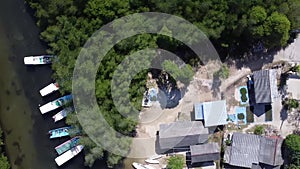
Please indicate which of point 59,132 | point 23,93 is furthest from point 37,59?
point 59,132

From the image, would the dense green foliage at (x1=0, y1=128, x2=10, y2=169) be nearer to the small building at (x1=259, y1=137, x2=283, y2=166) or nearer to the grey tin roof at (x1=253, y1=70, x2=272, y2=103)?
the small building at (x1=259, y1=137, x2=283, y2=166)

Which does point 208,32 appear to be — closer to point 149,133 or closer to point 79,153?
point 149,133

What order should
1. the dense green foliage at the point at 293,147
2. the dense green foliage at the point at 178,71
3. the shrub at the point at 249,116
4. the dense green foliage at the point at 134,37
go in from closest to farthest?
the dense green foliage at the point at 134,37
the dense green foliage at the point at 178,71
the dense green foliage at the point at 293,147
the shrub at the point at 249,116

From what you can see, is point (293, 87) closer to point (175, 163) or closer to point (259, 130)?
point (259, 130)

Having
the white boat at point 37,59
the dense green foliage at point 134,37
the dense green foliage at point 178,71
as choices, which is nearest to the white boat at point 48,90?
the dense green foliage at point 134,37

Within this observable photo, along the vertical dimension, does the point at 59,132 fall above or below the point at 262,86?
below

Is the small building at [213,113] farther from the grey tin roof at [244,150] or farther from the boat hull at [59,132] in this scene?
the boat hull at [59,132]

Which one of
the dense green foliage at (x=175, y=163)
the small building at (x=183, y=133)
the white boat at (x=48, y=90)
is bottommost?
the dense green foliage at (x=175, y=163)

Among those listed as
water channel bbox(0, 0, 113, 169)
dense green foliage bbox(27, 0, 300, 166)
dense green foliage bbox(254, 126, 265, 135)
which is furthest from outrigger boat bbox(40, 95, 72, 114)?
dense green foliage bbox(254, 126, 265, 135)
